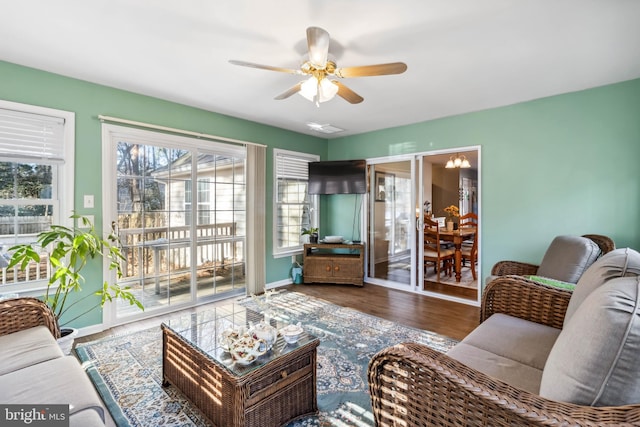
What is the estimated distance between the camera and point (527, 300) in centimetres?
194

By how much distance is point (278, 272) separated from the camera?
464cm

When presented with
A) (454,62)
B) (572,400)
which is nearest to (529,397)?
(572,400)

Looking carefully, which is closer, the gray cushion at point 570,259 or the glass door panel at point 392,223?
the gray cushion at point 570,259

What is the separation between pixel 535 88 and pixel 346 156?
276 cm

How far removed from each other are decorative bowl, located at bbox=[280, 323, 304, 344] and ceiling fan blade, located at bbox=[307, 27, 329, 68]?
1.78m

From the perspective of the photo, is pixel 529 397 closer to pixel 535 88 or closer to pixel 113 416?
pixel 113 416

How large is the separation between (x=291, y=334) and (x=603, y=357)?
4.50 feet

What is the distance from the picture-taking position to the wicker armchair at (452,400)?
799mm

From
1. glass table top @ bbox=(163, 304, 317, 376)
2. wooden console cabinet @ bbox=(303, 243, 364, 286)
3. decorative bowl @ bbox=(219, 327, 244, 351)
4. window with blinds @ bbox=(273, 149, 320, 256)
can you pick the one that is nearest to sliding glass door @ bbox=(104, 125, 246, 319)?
window with blinds @ bbox=(273, 149, 320, 256)

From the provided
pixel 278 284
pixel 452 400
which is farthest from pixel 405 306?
pixel 452 400

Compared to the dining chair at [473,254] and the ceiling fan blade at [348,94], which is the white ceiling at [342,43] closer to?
the ceiling fan blade at [348,94]

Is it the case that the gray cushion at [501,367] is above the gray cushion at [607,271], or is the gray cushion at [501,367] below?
below

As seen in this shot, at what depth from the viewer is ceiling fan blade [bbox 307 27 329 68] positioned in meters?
1.82

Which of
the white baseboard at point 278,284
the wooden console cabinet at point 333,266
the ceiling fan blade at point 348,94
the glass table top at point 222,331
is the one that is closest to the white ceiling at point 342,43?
the ceiling fan blade at point 348,94
